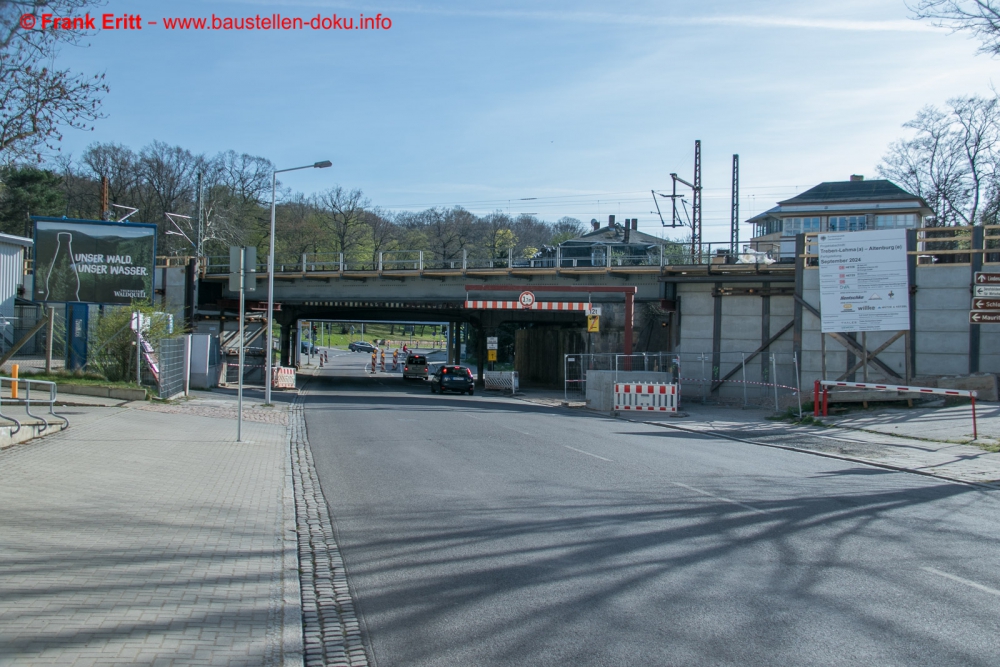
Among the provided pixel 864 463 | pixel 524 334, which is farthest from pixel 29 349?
pixel 864 463

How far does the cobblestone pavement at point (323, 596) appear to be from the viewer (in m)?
5.12

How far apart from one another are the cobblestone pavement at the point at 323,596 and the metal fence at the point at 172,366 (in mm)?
13613

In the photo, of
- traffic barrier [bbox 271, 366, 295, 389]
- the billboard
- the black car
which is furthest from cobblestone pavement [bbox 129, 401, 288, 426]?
the black car

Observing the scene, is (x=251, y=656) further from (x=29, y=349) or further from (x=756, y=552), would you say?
(x=29, y=349)

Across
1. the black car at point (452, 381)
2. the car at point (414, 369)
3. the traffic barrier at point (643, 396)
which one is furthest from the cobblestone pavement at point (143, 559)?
the car at point (414, 369)

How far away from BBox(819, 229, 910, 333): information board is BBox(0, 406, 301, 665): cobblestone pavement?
58.8 ft

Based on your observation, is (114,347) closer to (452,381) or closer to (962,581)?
(452,381)

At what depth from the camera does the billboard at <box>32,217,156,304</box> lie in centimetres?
2636

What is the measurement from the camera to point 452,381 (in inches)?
1478

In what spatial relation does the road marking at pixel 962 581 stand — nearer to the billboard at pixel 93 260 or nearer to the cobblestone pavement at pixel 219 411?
the cobblestone pavement at pixel 219 411

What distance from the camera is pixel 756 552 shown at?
7.36m

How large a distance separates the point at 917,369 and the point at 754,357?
7301 millimetres

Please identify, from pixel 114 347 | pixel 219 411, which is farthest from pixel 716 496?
pixel 114 347

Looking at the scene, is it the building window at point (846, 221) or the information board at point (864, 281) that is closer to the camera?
the information board at point (864, 281)
